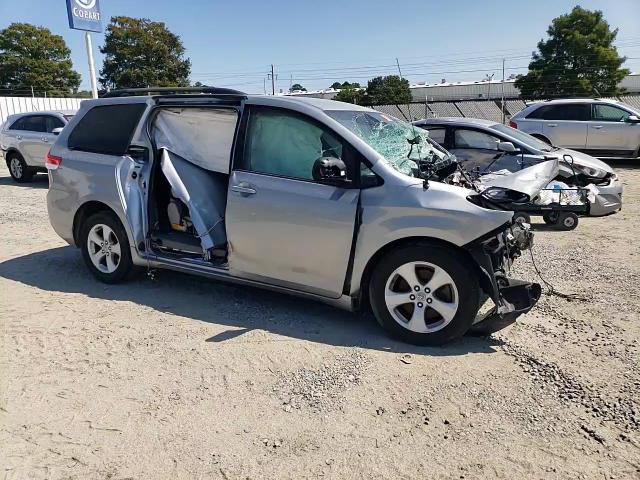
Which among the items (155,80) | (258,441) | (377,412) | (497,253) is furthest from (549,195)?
(155,80)

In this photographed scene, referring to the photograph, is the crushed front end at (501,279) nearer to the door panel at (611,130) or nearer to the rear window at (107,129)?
the rear window at (107,129)

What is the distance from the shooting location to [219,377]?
350 cm

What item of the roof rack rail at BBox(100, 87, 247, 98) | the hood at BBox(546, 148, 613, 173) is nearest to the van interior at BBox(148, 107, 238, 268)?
the roof rack rail at BBox(100, 87, 247, 98)

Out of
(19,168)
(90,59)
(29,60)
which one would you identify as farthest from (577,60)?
(29,60)

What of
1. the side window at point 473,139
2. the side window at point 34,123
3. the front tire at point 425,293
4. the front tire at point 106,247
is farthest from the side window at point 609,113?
the side window at point 34,123

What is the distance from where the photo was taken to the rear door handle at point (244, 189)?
433 centimetres

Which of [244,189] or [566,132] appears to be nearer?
[244,189]

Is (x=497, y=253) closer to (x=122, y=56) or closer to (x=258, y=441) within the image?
(x=258, y=441)

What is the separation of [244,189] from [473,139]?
5.41 m

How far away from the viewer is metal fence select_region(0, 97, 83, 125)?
27.5m

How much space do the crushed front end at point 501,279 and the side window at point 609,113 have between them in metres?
11.3

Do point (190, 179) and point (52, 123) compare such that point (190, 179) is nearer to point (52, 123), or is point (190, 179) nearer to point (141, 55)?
point (52, 123)

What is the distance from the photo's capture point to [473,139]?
858 cm

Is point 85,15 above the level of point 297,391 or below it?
above
